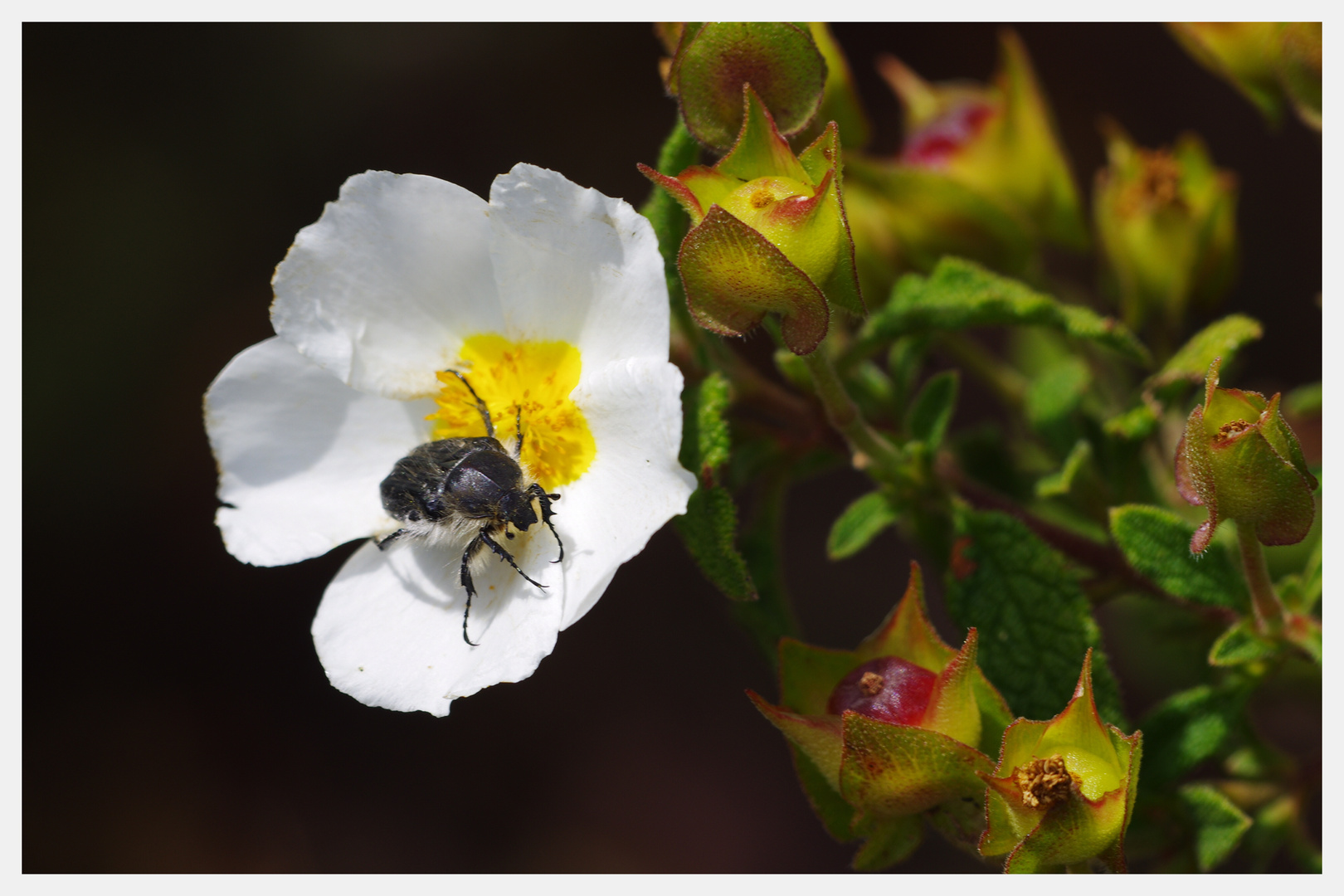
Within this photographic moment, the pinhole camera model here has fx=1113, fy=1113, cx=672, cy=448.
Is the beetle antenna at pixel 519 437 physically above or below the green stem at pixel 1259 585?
above

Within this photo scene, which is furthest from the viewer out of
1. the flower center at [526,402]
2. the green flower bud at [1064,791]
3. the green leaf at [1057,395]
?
the green leaf at [1057,395]

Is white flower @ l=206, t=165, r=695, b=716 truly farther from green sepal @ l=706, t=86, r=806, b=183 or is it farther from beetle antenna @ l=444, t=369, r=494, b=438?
green sepal @ l=706, t=86, r=806, b=183

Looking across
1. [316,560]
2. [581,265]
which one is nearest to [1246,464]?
[581,265]

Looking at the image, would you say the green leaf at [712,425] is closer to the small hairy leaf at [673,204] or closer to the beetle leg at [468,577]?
the small hairy leaf at [673,204]

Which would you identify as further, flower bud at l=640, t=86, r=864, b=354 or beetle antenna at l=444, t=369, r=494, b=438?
beetle antenna at l=444, t=369, r=494, b=438

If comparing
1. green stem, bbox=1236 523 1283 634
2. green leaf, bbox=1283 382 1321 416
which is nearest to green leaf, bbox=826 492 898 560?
green stem, bbox=1236 523 1283 634

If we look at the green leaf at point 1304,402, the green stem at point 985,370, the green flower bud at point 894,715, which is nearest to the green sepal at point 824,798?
the green flower bud at point 894,715

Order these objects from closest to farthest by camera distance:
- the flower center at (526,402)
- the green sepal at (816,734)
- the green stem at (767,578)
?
1. the green sepal at (816,734)
2. the flower center at (526,402)
3. the green stem at (767,578)
